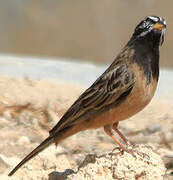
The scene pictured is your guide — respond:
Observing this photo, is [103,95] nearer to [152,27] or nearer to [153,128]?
[152,27]

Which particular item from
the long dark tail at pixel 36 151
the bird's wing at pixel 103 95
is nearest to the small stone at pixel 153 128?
the bird's wing at pixel 103 95

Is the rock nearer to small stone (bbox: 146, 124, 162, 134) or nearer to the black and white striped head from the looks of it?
the black and white striped head

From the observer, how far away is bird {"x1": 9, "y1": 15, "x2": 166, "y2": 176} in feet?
19.4

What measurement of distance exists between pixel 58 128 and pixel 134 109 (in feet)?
2.61

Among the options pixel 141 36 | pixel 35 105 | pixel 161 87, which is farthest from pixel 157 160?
pixel 161 87

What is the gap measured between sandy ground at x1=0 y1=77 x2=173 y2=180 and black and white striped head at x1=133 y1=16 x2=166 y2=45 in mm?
1686

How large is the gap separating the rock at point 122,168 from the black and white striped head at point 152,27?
1.29 m

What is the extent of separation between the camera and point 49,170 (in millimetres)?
6371

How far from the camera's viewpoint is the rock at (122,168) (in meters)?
5.38

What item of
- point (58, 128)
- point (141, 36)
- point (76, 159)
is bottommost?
point (76, 159)

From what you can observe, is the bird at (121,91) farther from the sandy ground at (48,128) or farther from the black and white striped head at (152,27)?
the sandy ground at (48,128)

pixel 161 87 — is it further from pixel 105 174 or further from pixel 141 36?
pixel 105 174

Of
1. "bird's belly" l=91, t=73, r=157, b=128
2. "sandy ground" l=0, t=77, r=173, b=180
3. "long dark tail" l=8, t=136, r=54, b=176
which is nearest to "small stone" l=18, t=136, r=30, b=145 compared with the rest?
"sandy ground" l=0, t=77, r=173, b=180

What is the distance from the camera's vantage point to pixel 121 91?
19.6 ft
